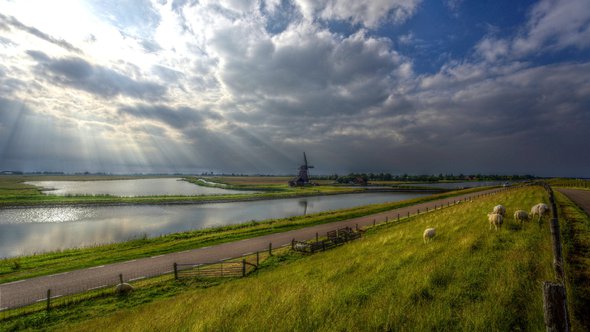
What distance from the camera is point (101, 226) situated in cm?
4147

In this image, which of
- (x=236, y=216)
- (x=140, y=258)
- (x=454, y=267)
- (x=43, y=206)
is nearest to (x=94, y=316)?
(x=140, y=258)

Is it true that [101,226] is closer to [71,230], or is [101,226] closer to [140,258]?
[71,230]

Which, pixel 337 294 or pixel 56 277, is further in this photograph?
pixel 56 277

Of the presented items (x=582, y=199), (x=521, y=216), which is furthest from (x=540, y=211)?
(x=582, y=199)

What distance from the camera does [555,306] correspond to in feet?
13.4

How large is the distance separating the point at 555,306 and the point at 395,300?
13.7 ft

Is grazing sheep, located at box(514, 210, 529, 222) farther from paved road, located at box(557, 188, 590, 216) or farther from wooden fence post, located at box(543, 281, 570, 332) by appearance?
wooden fence post, located at box(543, 281, 570, 332)

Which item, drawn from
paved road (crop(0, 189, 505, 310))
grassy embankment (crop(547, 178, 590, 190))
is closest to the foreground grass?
paved road (crop(0, 189, 505, 310))

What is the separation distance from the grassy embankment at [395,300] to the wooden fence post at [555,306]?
210 cm

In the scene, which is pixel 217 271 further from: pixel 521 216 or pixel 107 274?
pixel 521 216

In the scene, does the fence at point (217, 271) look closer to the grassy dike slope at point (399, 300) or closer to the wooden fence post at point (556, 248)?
the grassy dike slope at point (399, 300)

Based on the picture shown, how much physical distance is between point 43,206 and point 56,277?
199 ft

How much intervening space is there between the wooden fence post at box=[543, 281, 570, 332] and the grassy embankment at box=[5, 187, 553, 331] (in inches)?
82.6

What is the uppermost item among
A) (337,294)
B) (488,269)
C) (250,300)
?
(488,269)
